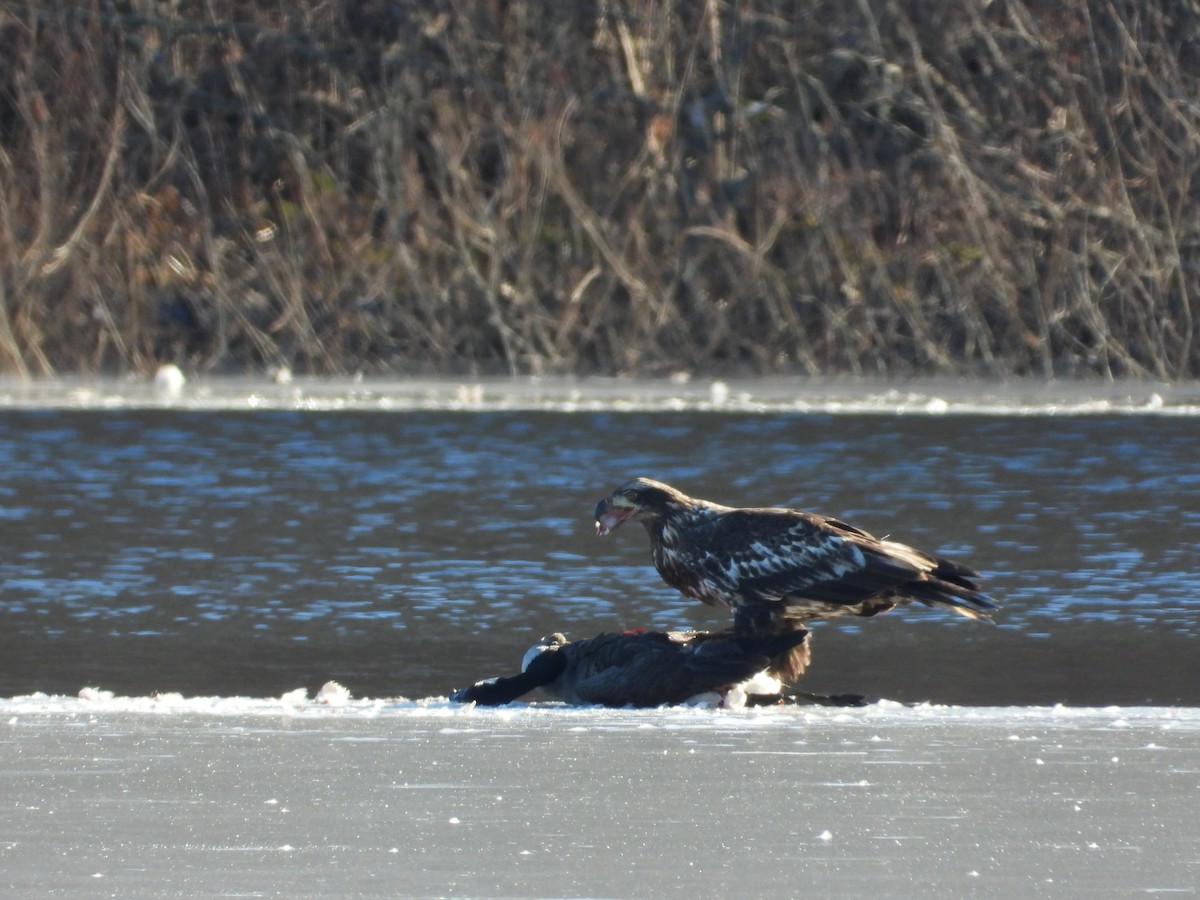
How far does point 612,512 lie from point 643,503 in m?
0.12

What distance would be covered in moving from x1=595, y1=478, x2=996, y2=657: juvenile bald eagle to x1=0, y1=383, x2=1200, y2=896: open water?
232mm

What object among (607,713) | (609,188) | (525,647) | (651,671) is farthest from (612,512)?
(609,188)

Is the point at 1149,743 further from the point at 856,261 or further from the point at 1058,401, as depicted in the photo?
the point at 856,261

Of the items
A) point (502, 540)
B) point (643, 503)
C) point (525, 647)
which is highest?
point (643, 503)

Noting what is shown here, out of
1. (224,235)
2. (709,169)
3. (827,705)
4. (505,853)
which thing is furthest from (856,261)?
(505,853)

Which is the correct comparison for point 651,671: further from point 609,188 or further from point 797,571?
point 609,188

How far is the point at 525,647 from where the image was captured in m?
6.70

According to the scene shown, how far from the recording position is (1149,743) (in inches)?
191

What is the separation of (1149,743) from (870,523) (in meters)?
4.38

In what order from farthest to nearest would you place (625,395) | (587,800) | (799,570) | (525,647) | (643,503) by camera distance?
(625,395), (525,647), (643,503), (799,570), (587,800)

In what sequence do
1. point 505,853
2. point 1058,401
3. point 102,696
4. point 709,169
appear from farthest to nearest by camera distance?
1. point 709,169
2. point 1058,401
3. point 102,696
4. point 505,853

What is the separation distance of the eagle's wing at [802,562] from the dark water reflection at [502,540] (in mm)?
290

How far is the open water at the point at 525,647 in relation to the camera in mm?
3877

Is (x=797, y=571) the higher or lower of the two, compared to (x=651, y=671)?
higher
